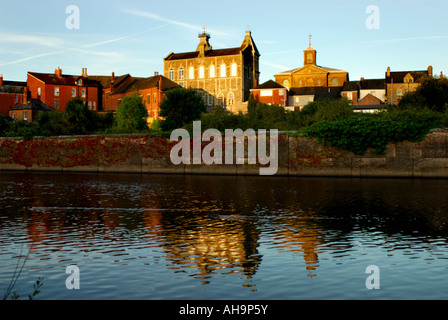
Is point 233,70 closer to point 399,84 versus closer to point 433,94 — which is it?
point 399,84

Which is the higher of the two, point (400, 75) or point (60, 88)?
point (400, 75)

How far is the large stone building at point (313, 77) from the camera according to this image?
A: 400 ft

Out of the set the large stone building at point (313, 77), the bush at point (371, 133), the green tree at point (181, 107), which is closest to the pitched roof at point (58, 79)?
the green tree at point (181, 107)

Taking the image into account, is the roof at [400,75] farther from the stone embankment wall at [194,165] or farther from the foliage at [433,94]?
the stone embankment wall at [194,165]

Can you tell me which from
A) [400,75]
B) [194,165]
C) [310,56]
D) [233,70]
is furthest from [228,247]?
[310,56]

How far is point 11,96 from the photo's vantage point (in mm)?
96750

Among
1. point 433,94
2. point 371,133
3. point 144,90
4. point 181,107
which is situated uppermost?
point 144,90

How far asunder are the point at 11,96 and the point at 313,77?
68.5 metres

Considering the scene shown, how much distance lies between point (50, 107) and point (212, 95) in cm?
3317

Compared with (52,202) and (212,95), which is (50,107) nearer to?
(212,95)

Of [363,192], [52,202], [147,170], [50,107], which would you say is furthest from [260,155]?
[50,107]

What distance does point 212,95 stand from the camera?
108500 mm

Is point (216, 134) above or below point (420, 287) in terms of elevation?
above
